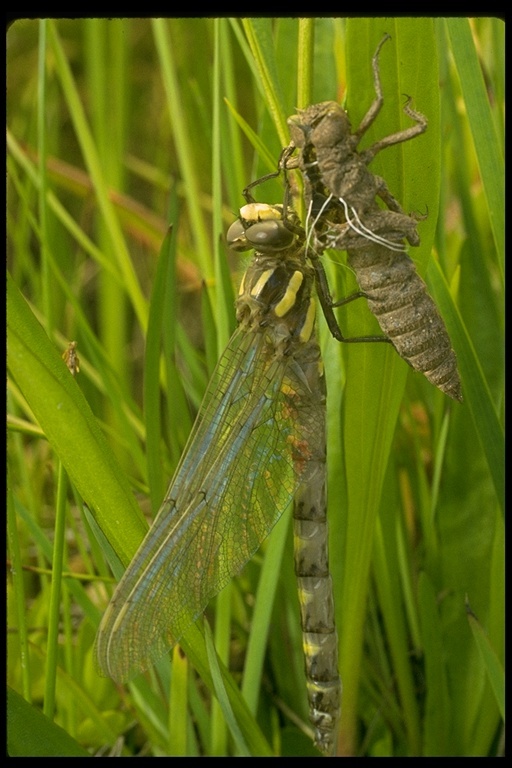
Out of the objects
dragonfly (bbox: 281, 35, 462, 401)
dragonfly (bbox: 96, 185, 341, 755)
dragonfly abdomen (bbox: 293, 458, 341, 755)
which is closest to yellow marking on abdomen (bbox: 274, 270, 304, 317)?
dragonfly (bbox: 96, 185, 341, 755)

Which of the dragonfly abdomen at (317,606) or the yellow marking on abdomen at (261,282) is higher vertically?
the yellow marking on abdomen at (261,282)

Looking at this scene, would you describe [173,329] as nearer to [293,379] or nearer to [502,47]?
[293,379]

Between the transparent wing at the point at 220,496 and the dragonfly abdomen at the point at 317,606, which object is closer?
the transparent wing at the point at 220,496


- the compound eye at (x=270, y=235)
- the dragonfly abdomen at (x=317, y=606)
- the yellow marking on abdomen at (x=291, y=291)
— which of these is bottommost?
the dragonfly abdomen at (x=317, y=606)

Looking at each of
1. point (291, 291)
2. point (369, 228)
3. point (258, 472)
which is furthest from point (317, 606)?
point (369, 228)

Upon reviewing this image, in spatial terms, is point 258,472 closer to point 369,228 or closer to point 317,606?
point 317,606

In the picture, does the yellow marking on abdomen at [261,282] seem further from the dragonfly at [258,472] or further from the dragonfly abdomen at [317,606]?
the dragonfly abdomen at [317,606]

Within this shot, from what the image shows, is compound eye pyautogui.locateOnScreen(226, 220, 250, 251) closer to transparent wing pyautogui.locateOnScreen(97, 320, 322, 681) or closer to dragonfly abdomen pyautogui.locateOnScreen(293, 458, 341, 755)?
transparent wing pyautogui.locateOnScreen(97, 320, 322, 681)

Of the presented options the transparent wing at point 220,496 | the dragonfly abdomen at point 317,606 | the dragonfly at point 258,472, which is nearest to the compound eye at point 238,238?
the dragonfly at point 258,472
